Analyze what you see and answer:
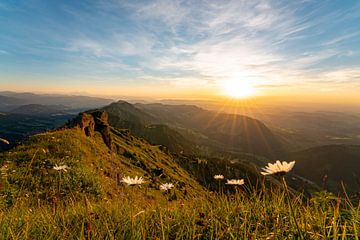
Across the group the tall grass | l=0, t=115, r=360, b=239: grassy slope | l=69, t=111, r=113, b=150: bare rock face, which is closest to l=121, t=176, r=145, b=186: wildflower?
l=0, t=115, r=360, b=239: grassy slope

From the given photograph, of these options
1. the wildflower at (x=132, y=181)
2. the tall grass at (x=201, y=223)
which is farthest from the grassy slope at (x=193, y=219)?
the wildflower at (x=132, y=181)

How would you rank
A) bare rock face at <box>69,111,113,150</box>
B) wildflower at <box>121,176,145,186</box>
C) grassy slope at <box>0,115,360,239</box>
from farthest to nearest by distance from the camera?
bare rock face at <box>69,111,113,150</box> → wildflower at <box>121,176,145,186</box> → grassy slope at <box>0,115,360,239</box>

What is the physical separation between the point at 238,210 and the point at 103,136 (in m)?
54.9

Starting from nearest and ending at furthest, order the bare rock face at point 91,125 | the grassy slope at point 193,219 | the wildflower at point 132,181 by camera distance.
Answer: the grassy slope at point 193,219, the wildflower at point 132,181, the bare rock face at point 91,125

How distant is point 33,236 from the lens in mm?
3090

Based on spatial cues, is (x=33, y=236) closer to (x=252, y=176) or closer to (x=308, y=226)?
(x=308, y=226)

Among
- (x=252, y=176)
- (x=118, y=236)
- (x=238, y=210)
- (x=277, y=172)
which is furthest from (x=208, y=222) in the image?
(x=252, y=176)

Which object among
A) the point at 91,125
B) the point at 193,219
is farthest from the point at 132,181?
the point at 91,125

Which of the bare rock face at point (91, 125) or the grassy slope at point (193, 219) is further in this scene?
the bare rock face at point (91, 125)

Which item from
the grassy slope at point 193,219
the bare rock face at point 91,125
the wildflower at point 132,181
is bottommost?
the bare rock face at point 91,125

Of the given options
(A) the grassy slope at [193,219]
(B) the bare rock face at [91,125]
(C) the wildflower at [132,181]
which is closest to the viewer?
(A) the grassy slope at [193,219]

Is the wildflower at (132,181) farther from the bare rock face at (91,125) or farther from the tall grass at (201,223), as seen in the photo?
the bare rock face at (91,125)

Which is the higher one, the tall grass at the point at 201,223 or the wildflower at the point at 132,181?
the wildflower at the point at 132,181

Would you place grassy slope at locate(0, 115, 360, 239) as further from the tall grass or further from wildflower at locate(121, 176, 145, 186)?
wildflower at locate(121, 176, 145, 186)
